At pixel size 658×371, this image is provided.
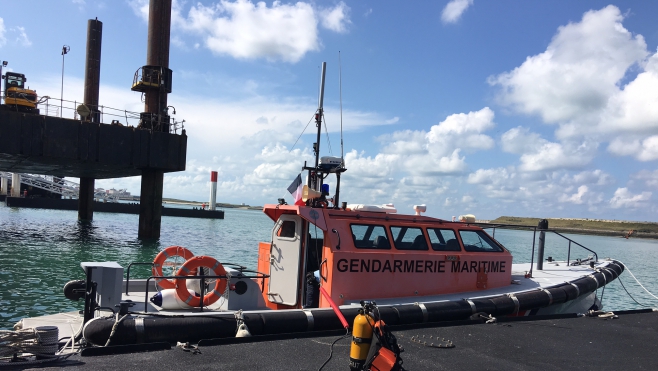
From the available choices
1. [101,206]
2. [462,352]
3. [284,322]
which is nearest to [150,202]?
[284,322]

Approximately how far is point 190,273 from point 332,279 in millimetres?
2007

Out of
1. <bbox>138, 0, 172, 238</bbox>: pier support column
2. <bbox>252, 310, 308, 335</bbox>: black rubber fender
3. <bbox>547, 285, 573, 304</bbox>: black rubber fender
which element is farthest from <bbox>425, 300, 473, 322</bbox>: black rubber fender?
<bbox>138, 0, 172, 238</bbox>: pier support column

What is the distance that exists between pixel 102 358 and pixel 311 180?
12.9 feet

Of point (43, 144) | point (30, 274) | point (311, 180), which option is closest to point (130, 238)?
point (43, 144)

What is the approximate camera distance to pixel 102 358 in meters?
4.54

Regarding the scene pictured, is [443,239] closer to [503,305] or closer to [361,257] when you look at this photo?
[503,305]

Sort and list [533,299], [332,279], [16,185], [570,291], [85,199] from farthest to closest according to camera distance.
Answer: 1. [16,185]
2. [85,199]
3. [570,291]
4. [533,299]
5. [332,279]

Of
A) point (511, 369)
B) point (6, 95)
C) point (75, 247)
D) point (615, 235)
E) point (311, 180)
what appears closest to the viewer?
point (511, 369)

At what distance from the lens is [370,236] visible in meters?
7.29

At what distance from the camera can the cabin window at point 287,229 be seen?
7.30m

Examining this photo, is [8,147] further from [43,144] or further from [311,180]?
[311,180]

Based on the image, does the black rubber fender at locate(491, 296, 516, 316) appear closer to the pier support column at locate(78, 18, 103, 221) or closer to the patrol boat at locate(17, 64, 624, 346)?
the patrol boat at locate(17, 64, 624, 346)

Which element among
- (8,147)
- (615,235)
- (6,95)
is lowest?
(615,235)

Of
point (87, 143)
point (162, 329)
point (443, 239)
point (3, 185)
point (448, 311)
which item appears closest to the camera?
point (162, 329)
